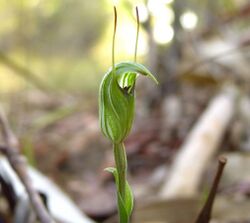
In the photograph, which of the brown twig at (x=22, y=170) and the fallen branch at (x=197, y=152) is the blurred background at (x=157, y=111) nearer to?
the fallen branch at (x=197, y=152)

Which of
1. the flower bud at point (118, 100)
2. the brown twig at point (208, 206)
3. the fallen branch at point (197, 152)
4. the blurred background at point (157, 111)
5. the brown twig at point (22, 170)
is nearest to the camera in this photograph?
the flower bud at point (118, 100)

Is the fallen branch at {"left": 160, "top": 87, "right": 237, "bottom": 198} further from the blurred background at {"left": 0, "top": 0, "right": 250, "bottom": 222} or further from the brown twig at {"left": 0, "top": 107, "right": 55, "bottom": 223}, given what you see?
the brown twig at {"left": 0, "top": 107, "right": 55, "bottom": 223}

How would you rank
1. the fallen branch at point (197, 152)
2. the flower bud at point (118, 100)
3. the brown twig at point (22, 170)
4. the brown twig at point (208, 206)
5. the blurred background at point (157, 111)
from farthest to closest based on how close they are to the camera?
the blurred background at point (157, 111) → the fallen branch at point (197, 152) → the brown twig at point (22, 170) → the brown twig at point (208, 206) → the flower bud at point (118, 100)

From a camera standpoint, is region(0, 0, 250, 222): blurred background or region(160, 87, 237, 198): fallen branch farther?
region(0, 0, 250, 222): blurred background

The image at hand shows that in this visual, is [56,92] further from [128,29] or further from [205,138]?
[205,138]

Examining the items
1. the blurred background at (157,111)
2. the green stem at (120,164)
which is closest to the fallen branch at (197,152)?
the blurred background at (157,111)

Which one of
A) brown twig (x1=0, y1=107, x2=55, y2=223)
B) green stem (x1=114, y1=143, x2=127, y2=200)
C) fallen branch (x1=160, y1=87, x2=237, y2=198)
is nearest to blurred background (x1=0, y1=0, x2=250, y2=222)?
fallen branch (x1=160, y1=87, x2=237, y2=198)

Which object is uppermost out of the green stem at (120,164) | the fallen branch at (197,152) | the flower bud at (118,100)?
the fallen branch at (197,152)
